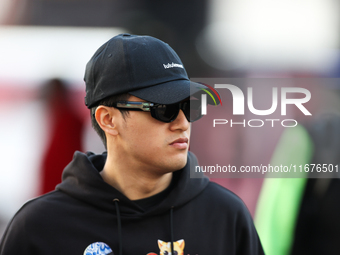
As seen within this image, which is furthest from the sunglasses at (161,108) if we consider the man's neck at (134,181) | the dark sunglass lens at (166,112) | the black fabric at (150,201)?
the black fabric at (150,201)

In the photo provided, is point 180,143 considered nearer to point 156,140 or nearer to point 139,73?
point 156,140

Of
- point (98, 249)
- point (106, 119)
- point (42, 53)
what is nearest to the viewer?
point (98, 249)

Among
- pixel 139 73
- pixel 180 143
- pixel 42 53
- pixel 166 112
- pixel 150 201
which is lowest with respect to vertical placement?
pixel 150 201

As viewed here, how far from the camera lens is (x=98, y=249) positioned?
1.29 metres

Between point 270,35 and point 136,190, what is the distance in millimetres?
2056

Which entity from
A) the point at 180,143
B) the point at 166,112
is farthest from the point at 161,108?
the point at 180,143

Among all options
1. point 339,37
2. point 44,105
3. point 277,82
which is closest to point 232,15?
point 277,82

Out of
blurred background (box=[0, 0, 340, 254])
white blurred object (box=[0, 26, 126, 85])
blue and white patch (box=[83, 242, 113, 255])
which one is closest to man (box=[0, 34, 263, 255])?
blue and white patch (box=[83, 242, 113, 255])

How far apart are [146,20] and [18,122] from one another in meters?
1.37

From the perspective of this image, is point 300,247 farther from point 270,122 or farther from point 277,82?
point 277,82

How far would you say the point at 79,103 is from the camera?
9.42 feet

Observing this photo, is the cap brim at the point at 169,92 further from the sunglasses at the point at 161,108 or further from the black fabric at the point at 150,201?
the black fabric at the point at 150,201

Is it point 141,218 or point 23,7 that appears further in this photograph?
point 23,7

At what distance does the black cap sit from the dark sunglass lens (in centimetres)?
5
